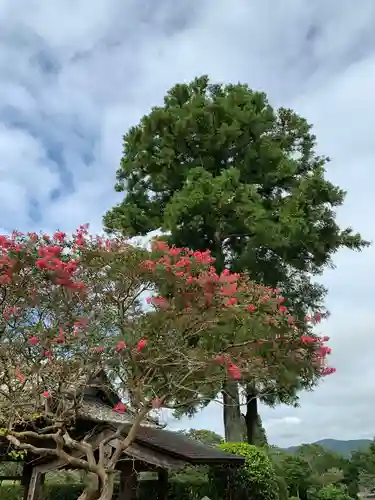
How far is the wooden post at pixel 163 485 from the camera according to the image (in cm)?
1326

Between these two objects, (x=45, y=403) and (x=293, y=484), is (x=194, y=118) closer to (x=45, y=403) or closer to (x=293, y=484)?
(x=45, y=403)

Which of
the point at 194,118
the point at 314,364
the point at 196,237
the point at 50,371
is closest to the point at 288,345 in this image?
the point at 314,364

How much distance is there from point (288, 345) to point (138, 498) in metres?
6.05

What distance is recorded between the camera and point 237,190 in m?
16.6

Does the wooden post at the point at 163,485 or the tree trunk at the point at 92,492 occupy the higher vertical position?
the wooden post at the point at 163,485

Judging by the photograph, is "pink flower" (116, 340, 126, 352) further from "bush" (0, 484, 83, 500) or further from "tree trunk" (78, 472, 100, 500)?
"bush" (0, 484, 83, 500)

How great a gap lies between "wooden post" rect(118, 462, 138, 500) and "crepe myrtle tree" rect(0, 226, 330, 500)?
249cm

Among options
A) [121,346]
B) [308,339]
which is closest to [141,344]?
[121,346]

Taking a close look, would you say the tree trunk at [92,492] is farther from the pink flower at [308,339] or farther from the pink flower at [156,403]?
the pink flower at [308,339]

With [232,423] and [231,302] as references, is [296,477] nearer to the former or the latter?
[232,423]

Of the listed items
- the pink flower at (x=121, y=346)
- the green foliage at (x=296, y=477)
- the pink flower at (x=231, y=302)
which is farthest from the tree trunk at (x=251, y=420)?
the pink flower at (x=121, y=346)

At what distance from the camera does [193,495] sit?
45.3 feet

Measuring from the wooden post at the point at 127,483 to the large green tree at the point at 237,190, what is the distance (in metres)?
4.86

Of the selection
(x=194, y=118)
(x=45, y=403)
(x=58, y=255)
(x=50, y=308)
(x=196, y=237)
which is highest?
(x=194, y=118)
